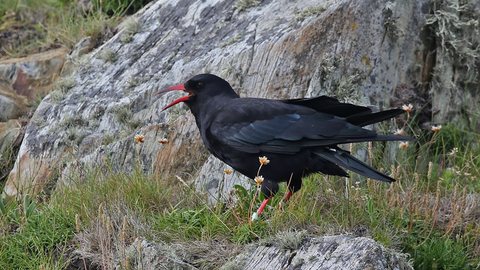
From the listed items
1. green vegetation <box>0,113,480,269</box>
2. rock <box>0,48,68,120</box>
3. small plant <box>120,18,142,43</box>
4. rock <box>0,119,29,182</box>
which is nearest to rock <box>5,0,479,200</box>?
small plant <box>120,18,142,43</box>

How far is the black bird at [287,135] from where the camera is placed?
4340mm

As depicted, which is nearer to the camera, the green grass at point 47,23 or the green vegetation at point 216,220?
the green vegetation at point 216,220

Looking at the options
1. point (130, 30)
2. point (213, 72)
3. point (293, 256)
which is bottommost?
point (293, 256)

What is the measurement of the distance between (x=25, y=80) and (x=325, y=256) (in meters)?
5.00

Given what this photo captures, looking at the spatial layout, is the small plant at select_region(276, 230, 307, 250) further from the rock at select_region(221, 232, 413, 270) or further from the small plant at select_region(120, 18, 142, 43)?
the small plant at select_region(120, 18, 142, 43)

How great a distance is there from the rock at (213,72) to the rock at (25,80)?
0.52 metres

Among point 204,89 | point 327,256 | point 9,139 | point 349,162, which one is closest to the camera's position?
point 327,256

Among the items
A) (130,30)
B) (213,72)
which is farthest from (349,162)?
(130,30)

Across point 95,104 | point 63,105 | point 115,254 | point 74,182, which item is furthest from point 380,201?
point 63,105

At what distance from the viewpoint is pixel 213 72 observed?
233 inches

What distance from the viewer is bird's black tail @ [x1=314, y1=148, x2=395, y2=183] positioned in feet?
13.1

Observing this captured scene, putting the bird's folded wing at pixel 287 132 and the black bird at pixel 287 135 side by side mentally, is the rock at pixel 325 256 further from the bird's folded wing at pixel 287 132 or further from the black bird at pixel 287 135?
the bird's folded wing at pixel 287 132

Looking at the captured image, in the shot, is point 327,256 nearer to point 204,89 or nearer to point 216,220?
point 216,220

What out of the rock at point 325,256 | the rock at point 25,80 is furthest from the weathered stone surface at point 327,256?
the rock at point 25,80
